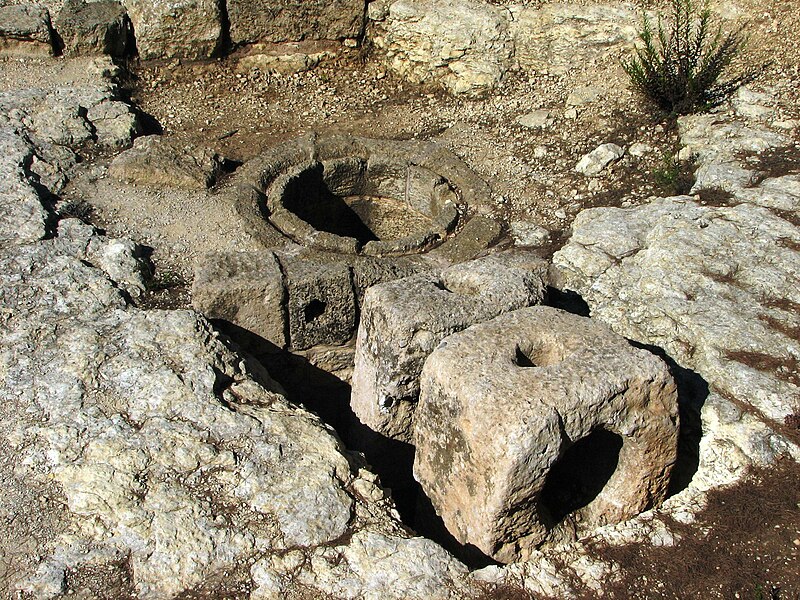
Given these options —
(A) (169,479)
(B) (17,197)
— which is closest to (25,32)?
(B) (17,197)

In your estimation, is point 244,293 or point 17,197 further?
point 17,197

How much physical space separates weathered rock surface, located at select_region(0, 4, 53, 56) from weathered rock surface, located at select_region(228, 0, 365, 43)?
1.71 m

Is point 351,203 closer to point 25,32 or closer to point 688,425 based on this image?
point 25,32

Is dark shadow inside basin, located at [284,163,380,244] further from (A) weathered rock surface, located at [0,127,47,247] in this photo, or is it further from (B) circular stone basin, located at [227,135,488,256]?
(A) weathered rock surface, located at [0,127,47,247]

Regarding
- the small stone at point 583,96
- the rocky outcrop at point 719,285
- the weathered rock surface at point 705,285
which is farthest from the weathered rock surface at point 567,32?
the weathered rock surface at point 705,285

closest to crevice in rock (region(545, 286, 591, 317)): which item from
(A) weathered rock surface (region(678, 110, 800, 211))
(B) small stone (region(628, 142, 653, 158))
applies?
(A) weathered rock surface (region(678, 110, 800, 211))

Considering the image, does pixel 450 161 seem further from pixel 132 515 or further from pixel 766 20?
pixel 132 515

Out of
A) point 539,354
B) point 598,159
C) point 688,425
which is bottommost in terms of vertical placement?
point 688,425

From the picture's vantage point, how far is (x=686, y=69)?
7.05 m

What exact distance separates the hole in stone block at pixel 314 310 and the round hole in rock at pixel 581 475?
1.80 m

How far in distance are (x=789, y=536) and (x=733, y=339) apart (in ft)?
4.54

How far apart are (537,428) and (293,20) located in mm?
5869

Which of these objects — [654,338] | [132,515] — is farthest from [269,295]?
[654,338]

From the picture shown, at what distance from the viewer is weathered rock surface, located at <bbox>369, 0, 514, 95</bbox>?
7973 mm
